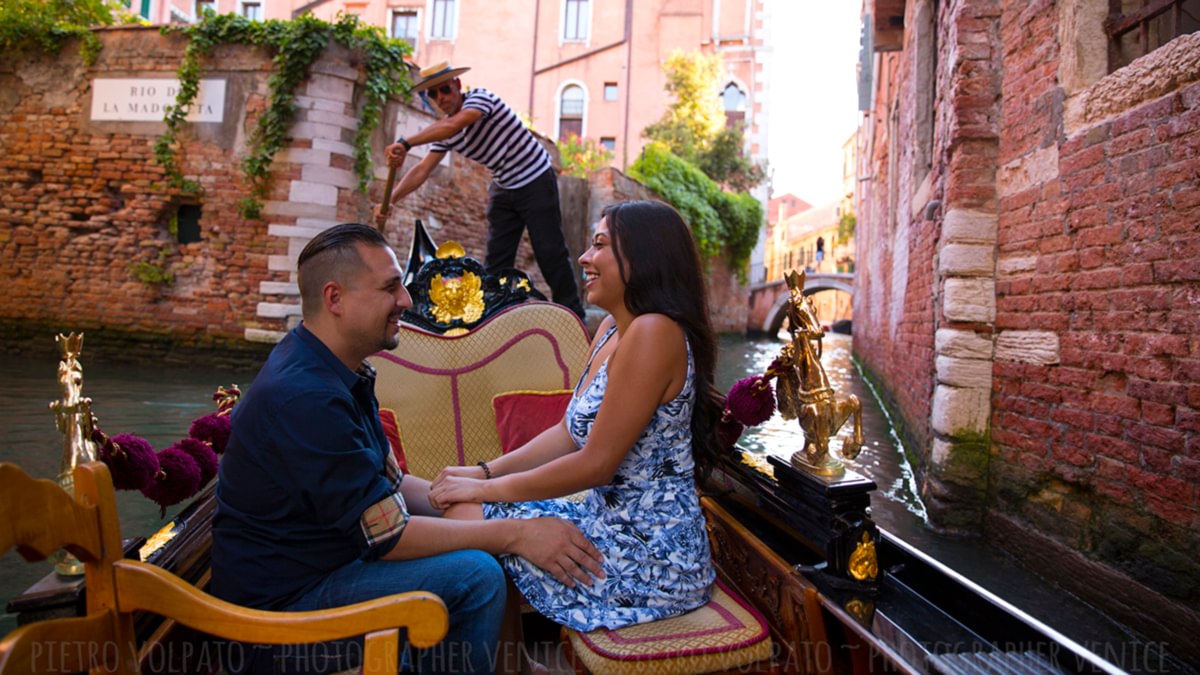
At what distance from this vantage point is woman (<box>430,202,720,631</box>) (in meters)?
1.37

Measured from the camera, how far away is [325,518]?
1.15m

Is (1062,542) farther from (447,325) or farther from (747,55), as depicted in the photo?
(747,55)

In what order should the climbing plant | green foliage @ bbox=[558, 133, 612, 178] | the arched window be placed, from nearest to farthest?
1. the climbing plant
2. green foliage @ bbox=[558, 133, 612, 178]
3. the arched window

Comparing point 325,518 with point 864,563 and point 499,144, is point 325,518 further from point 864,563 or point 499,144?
point 499,144

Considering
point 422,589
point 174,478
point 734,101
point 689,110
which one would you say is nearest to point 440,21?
point 689,110

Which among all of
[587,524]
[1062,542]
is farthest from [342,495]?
[1062,542]

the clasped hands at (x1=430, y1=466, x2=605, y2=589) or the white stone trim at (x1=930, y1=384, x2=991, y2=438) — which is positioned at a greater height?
the white stone trim at (x1=930, y1=384, x2=991, y2=438)

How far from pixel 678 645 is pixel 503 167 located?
2.86 m

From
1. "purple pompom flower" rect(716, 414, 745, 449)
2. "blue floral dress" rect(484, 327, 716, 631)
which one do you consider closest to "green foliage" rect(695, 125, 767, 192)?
"purple pompom flower" rect(716, 414, 745, 449)

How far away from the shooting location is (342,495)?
3.70 feet

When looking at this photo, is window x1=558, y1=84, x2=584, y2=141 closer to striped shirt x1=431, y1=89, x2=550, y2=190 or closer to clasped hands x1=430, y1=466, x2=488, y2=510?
striped shirt x1=431, y1=89, x2=550, y2=190

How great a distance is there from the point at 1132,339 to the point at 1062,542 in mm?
885

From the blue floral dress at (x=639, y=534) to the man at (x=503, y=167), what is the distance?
1.97m

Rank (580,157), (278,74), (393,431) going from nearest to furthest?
(393,431)
(278,74)
(580,157)
